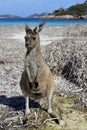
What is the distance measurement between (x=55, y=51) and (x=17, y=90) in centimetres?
197

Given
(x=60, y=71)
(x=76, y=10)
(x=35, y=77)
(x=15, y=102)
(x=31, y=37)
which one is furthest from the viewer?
(x=76, y=10)

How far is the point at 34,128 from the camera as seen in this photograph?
6594mm

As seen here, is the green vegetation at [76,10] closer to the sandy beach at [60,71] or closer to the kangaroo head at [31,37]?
the sandy beach at [60,71]

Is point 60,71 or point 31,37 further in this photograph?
point 60,71

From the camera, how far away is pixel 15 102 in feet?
24.8

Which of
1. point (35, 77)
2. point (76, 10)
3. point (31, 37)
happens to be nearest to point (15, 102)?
point (35, 77)

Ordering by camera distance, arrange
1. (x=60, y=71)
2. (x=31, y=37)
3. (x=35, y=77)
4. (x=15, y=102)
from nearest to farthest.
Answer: (x=31, y=37), (x=35, y=77), (x=15, y=102), (x=60, y=71)

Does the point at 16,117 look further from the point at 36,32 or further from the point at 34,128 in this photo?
the point at 36,32

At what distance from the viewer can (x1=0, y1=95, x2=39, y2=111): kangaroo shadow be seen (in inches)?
288

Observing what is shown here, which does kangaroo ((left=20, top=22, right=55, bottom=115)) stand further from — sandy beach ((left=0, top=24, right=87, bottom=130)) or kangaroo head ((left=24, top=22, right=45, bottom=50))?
sandy beach ((left=0, top=24, right=87, bottom=130))

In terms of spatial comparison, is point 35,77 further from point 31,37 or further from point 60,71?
point 60,71

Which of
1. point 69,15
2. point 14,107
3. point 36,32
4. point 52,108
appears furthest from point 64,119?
point 69,15

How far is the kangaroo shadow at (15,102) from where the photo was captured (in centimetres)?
731

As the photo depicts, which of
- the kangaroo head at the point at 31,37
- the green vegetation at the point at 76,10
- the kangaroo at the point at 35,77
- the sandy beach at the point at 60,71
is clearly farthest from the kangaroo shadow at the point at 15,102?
the green vegetation at the point at 76,10
